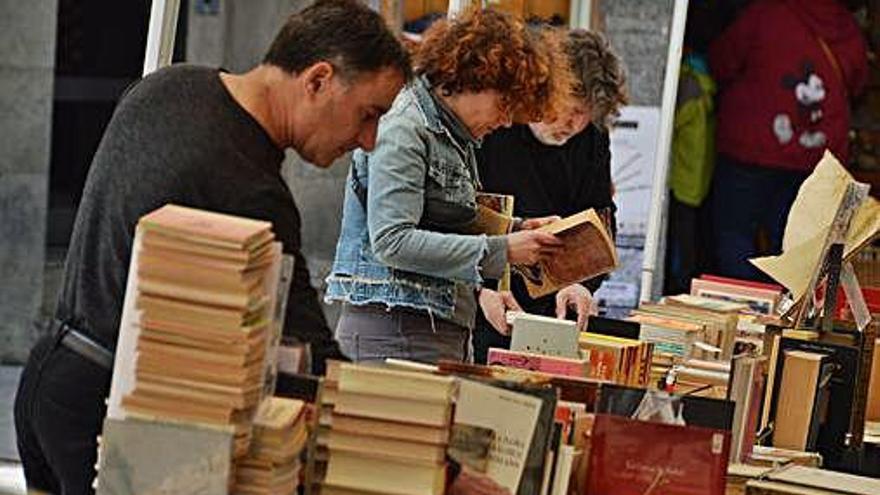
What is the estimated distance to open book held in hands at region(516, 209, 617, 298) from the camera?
516 centimetres

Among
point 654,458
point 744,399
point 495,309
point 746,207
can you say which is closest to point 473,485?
point 654,458

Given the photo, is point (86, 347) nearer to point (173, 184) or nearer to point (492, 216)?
point (173, 184)

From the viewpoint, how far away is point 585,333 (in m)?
5.04

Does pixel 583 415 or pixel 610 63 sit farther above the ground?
pixel 610 63

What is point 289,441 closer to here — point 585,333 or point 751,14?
point 585,333

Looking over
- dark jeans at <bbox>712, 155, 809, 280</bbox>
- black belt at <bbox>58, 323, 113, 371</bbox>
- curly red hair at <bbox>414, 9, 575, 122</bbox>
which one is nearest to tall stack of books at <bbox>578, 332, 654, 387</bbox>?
Result: curly red hair at <bbox>414, 9, 575, 122</bbox>

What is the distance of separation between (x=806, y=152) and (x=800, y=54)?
1.50 feet

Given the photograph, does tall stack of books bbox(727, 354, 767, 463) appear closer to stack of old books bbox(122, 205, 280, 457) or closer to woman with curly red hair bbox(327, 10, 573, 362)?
woman with curly red hair bbox(327, 10, 573, 362)

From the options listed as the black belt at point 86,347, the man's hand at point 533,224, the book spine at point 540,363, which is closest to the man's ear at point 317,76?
the black belt at point 86,347

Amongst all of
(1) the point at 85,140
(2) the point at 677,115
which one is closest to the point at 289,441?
(2) the point at 677,115

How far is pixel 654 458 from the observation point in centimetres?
360

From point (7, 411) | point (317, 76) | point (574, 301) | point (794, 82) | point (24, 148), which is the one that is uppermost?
point (317, 76)

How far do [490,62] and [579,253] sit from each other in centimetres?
54

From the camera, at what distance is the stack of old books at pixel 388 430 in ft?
10.7
